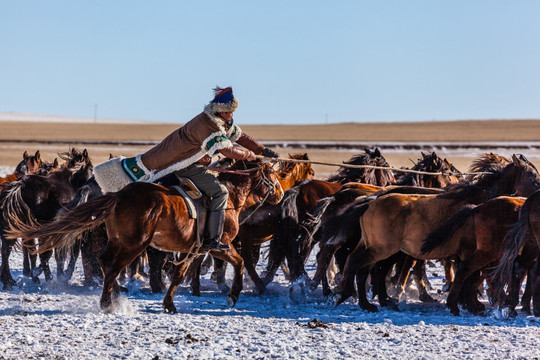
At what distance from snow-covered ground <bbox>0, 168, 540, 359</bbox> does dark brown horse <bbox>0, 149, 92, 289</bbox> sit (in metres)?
1.80

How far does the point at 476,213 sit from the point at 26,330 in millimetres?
5040

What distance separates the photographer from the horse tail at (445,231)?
9492mm

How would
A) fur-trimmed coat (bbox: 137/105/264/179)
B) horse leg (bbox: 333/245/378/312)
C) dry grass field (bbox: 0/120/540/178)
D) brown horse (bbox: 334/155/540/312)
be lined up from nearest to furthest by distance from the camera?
fur-trimmed coat (bbox: 137/105/264/179)
brown horse (bbox: 334/155/540/312)
horse leg (bbox: 333/245/378/312)
dry grass field (bbox: 0/120/540/178)

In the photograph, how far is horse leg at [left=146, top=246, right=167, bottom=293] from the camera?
11031mm

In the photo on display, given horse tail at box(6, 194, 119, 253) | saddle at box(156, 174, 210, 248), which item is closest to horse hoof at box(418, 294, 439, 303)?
saddle at box(156, 174, 210, 248)

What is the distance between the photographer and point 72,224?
8.72m

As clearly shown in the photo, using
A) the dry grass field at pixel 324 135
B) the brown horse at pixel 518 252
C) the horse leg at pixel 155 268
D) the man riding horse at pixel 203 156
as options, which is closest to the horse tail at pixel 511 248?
the brown horse at pixel 518 252

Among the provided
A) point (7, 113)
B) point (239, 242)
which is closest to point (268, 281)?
point (239, 242)

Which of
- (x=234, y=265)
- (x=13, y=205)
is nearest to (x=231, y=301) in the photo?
(x=234, y=265)

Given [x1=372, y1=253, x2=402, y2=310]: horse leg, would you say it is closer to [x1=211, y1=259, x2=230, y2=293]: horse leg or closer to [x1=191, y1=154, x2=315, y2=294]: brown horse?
[x1=191, y1=154, x2=315, y2=294]: brown horse

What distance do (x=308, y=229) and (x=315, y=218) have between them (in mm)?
504

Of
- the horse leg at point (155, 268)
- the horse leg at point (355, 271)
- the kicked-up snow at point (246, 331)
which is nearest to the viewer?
the kicked-up snow at point (246, 331)

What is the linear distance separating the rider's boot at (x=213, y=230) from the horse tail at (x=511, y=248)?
3.01 metres

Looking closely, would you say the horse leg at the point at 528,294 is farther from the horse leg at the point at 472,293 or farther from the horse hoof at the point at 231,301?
the horse hoof at the point at 231,301
